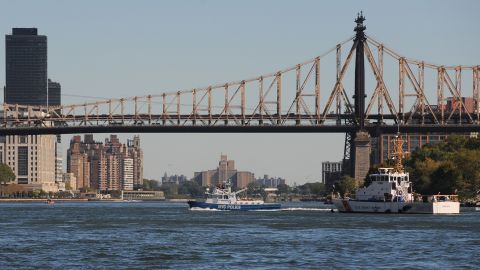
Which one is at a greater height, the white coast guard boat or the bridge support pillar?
the bridge support pillar

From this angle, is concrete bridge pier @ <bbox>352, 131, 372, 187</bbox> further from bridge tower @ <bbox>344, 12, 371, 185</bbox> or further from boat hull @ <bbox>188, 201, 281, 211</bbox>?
boat hull @ <bbox>188, 201, 281, 211</bbox>

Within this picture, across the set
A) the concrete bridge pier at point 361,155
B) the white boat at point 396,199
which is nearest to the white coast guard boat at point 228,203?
the concrete bridge pier at point 361,155

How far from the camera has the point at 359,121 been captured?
6757 inches

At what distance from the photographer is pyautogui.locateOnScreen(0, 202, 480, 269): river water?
61.7 meters

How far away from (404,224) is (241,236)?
20223mm

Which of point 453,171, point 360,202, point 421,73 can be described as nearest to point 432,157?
point 421,73

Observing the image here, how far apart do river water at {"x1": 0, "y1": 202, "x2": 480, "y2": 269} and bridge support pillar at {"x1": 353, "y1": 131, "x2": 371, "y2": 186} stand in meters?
67.2

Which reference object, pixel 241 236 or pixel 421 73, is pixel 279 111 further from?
pixel 241 236

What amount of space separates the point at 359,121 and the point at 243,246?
100708 mm

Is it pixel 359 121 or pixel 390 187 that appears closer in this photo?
Answer: pixel 390 187

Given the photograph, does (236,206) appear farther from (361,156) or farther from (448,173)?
(361,156)

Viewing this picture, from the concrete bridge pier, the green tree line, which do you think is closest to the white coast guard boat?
the green tree line

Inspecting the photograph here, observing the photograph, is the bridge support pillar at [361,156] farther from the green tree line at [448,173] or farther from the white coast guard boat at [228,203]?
the white coast guard boat at [228,203]

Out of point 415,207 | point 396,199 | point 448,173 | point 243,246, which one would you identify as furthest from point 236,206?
point 243,246
